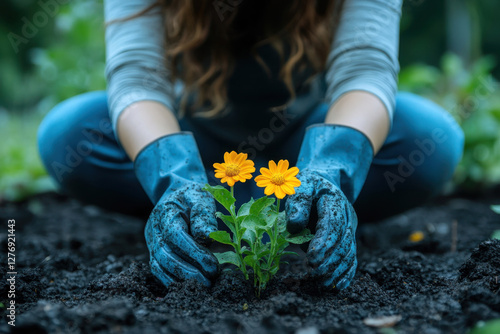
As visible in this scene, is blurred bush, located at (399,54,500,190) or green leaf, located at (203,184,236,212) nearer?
green leaf, located at (203,184,236,212)

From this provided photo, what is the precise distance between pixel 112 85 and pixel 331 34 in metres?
0.86

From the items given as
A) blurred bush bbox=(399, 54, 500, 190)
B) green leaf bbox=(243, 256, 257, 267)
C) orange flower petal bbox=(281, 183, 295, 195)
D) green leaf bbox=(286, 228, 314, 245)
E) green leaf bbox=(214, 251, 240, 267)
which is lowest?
blurred bush bbox=(399, 54, 500, 190)

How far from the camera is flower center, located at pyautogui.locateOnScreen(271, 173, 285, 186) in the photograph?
1.01m

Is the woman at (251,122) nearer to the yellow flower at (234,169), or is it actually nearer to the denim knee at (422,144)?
the denim knee at (422,144)

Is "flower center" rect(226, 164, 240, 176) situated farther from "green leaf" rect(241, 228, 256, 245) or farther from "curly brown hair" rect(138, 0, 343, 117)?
"curly brown hair" rect(138, 0, 343, 117)

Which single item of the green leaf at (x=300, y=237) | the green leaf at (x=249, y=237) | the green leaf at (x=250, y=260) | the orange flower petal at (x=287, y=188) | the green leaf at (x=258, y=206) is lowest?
the green leaf at (x=250, y=260)

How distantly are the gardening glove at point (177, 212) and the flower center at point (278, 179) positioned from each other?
0.72ft

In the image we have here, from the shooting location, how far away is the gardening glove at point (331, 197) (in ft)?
3.47

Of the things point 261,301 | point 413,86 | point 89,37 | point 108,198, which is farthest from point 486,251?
point 89,37

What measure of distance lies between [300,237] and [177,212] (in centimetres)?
32

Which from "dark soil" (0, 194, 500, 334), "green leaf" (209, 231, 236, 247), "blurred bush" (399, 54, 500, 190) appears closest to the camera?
"dark soil" (0, 194, 500, 334)

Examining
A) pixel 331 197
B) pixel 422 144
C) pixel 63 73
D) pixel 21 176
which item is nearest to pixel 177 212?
pixel 331 197

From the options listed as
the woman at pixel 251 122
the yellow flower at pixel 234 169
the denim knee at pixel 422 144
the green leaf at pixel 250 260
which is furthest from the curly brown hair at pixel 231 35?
the green leaf at pixel 250 260

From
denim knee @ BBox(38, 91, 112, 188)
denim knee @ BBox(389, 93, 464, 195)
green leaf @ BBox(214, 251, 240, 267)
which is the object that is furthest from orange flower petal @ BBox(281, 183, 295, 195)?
denim knee @ BBox(38, 91, 112, 188)
